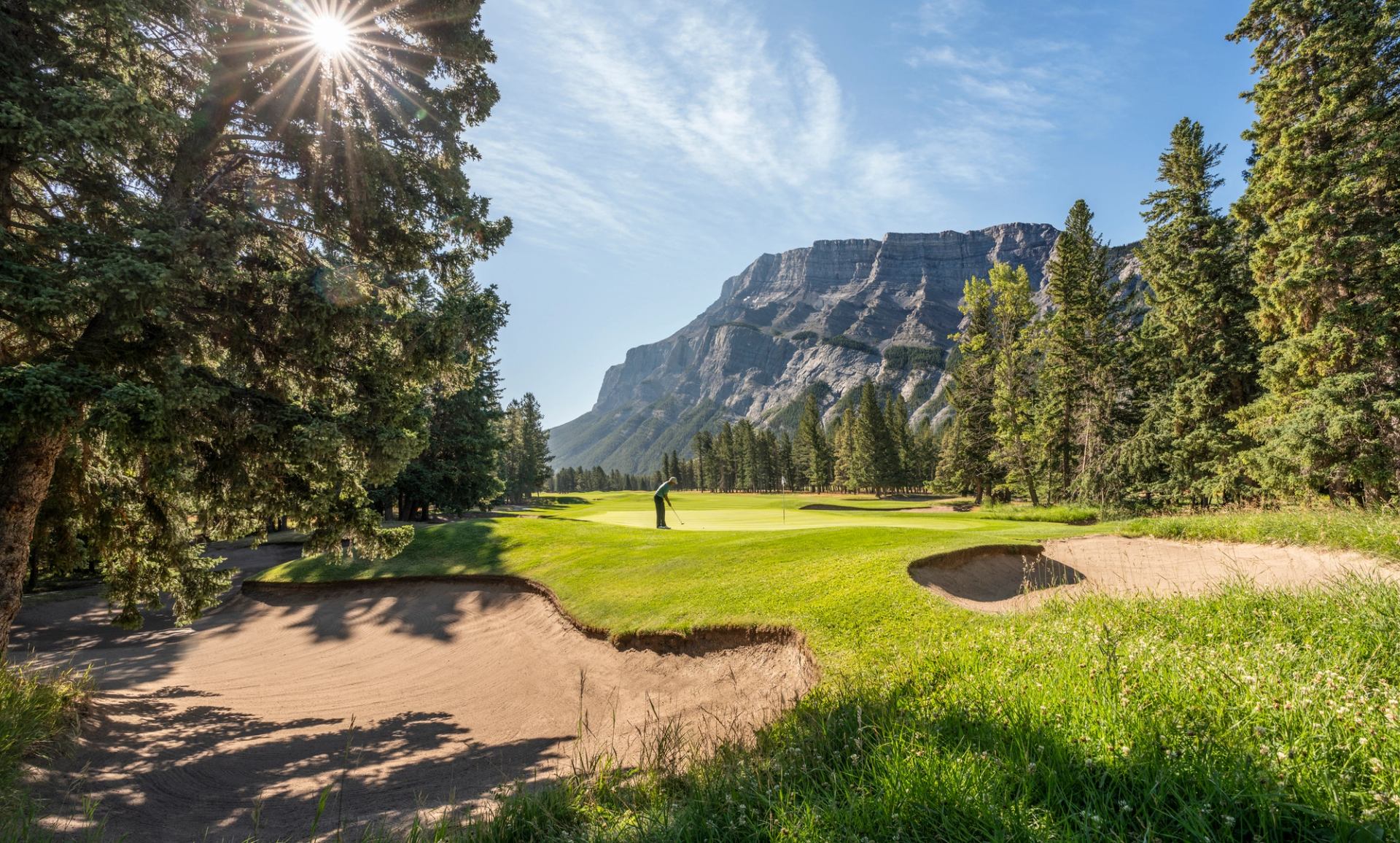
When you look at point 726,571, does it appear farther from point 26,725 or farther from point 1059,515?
point 1059,515

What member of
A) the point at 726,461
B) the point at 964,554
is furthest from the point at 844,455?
the point at 964,554

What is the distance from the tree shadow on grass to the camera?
5219 mm

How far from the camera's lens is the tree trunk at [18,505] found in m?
6.32

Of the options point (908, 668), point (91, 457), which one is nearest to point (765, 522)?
point (908, 668)

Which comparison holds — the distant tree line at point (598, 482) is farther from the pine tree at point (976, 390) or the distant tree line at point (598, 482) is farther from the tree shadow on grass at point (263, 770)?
the tree shadow on grass at point (263, 770)

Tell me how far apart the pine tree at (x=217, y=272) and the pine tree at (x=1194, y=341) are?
90.5ft

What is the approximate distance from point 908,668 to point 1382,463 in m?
18.6

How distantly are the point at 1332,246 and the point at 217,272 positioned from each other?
82.2 feet

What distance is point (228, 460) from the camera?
752 cm

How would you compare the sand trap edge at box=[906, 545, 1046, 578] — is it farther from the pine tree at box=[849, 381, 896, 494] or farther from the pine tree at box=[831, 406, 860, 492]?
the pine tree at box=[831, 406, 860, 492]

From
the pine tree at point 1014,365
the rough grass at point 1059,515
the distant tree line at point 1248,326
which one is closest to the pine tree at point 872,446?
the distant tree line at point 1248,326

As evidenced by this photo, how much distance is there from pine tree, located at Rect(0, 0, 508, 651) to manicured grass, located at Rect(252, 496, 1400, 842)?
6.20m

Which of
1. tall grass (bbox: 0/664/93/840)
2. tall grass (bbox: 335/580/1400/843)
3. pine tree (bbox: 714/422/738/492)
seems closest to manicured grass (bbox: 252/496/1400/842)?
tall grass (bbox: 335/580/1400/843)

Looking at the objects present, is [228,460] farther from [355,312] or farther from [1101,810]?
[1101,810]
